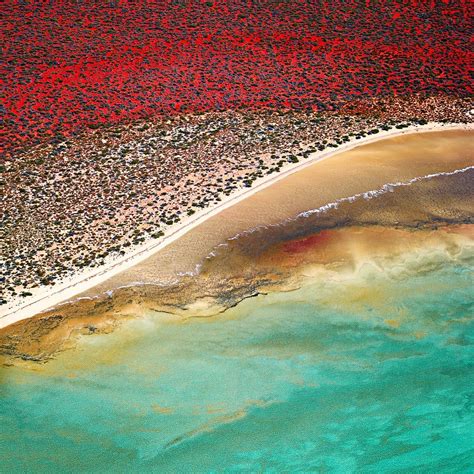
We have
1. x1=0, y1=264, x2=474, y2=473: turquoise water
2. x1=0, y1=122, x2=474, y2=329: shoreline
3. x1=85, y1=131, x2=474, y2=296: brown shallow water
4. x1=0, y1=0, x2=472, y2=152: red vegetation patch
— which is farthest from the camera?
x1=0, y1=0, x2=472, y2=152: red vegetation patch

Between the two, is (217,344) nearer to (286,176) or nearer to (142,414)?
(142,414)

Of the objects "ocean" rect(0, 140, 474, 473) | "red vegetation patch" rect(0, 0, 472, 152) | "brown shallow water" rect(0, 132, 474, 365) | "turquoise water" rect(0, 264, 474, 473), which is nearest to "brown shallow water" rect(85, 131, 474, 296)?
"brown shallow water" rect(0, 132, 474, 365)

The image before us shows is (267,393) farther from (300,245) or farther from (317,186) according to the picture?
(317,186)

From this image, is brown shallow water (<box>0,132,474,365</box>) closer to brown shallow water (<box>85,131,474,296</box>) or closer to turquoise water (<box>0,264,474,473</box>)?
brown shallow water (<box>85,131,474,296</box>)

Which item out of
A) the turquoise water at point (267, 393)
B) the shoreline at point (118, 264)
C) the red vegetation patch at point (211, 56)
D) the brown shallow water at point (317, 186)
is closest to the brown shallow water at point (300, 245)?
the brown shallow water at point (317, 186)

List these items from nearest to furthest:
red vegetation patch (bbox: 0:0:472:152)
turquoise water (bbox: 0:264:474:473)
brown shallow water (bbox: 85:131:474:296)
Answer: turquoise water (bbox: 0:264:474:473)
brown shallow water (bbox: 85:131:474:296)
red vegetation patch (bbox: 0:0:472:152)

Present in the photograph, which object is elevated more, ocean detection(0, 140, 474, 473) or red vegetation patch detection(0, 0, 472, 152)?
red vegetation patch detection(0, 0, 472, 152)

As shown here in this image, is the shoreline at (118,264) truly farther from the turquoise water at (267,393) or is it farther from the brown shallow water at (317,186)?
the turquoise water at (267,393)
